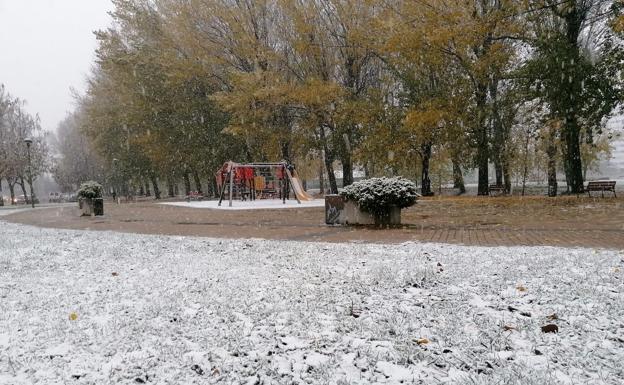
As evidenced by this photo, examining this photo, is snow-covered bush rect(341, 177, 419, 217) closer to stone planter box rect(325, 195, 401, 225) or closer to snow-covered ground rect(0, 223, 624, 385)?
stone planter box rect(325, 195, 401, 225)

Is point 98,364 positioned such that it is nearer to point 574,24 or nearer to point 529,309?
point 529,309

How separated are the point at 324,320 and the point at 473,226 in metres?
7.73

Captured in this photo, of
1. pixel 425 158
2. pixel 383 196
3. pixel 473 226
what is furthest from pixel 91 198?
pixel 425 158

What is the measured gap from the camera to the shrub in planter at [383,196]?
34.8 ft

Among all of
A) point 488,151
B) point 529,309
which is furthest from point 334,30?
point 529,309

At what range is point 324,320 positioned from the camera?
3.77m

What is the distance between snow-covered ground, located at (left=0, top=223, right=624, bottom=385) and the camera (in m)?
2.93

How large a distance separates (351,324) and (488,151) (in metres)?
17.4

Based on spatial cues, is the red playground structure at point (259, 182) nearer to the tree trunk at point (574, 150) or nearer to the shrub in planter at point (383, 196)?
the shrub in planter at point (383, 196)

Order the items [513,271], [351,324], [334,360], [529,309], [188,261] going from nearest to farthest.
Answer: [334,360] → [351,324] → [529,309] → [513,271] → [188,261]

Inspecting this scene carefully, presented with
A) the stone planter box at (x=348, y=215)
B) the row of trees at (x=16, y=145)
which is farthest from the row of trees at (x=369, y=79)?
the row of trees at (x=16, y=145)

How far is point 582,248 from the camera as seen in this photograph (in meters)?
6.80

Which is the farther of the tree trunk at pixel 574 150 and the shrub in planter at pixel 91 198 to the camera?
the shrub in planter at pixel 91 198

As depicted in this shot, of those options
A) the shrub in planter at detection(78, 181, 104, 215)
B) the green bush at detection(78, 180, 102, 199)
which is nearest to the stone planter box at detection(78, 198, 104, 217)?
the shrub in planter at detection(78, 181, 104, 215)
